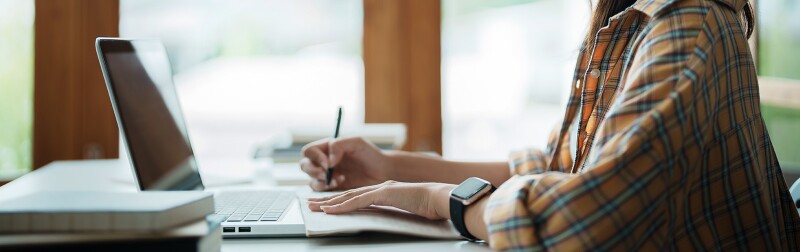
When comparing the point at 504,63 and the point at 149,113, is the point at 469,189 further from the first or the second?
the point at 504,63

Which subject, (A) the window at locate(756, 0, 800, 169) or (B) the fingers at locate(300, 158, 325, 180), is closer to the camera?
(B) the fingers at locate(300, 158, 325, 180)

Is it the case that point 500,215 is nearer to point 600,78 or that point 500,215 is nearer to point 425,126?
point 600,78

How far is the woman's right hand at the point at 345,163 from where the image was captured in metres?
1.50

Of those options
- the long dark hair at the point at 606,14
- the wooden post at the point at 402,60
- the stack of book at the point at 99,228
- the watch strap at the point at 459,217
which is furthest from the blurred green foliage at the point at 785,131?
the stack of book at the point at 99,228

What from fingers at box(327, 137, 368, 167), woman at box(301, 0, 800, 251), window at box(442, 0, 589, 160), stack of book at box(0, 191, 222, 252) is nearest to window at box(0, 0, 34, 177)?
window at box(442, 0, 589, 160)

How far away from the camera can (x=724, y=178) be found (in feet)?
3.18

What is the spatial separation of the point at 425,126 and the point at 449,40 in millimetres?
356

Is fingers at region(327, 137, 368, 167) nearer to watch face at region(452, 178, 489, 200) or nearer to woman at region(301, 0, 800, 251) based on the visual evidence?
woman at region(301, 0, 800, 251)

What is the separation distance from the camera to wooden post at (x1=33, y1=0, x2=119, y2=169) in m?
3.07

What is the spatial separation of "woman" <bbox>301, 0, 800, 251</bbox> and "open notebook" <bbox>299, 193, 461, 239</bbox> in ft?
0.06

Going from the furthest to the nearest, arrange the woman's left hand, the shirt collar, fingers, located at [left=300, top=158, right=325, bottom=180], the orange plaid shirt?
fingers, located at [left=300, top=158, right=325, bottom=180] → the woman's left hand → the shirt collar → the orange plaid shirt

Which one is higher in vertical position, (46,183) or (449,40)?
(449,40)

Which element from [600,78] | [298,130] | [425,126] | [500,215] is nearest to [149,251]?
[500,215]

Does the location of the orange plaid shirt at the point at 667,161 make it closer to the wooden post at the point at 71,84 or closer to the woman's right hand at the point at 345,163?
the woman's right hand at the point at 345,163
